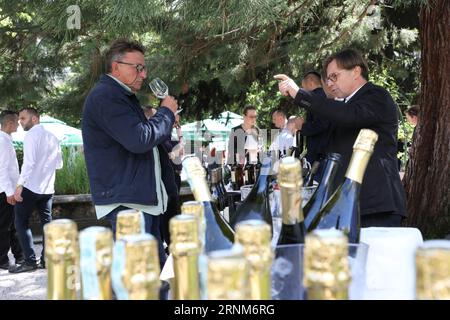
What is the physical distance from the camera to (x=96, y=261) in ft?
1.91

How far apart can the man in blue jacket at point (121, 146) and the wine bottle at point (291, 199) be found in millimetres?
1204

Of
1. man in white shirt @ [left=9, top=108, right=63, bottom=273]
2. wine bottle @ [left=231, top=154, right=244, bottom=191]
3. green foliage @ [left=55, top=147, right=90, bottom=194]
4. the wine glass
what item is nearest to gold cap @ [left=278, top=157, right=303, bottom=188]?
the wine glass

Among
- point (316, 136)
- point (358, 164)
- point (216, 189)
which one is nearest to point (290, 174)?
point (358, 164)

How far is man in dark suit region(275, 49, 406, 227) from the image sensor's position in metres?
1.91

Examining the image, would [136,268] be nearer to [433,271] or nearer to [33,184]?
[433,271]

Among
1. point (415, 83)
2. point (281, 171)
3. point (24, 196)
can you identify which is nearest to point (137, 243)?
point (281, 171)

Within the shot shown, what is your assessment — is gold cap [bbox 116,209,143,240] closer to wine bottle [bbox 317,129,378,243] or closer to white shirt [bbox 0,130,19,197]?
wine bottle [bbox 317,129,378,243]

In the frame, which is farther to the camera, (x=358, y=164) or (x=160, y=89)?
(x=160, y=89)

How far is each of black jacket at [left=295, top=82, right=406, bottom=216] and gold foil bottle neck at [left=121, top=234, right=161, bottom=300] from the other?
1.43m

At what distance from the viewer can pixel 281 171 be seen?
780mm

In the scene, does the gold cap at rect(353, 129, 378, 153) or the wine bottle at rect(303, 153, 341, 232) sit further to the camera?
the wine bottle at rect(303, 153, 341, 232)

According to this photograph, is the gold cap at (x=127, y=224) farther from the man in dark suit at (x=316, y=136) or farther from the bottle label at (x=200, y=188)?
the man in dark suit at (x=316, y=136)

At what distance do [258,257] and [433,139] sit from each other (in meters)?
4.07

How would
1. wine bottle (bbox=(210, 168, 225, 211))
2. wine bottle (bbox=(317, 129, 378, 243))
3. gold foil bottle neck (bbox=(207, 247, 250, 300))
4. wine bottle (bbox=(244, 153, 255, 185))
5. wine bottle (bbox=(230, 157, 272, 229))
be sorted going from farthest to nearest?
wine bottle (bbox=(244, 153, 255, 185)) < wine bottle (bbox=(210, 168, 225, 211)) < wine bottle (bbox=(230, 157, 272, 229)) < wine bottle (bbox=(317, 129, 378, 243)) < gold foil bottle neck (bbox=(207, 247, 250, 300))
